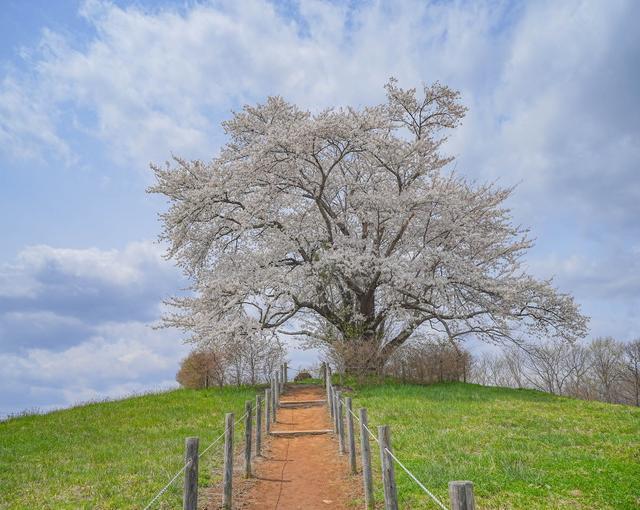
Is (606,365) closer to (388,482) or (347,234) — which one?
(347,234)

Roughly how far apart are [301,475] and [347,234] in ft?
55.8

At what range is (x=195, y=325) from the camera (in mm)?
26438

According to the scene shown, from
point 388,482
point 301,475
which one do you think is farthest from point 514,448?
point 388,482

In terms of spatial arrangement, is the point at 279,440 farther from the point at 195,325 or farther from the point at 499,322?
the point at 499,322

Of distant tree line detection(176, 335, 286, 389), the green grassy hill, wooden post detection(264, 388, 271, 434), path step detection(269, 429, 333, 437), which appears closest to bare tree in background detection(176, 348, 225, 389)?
distant tree line detection(176, 335, 286, 389)

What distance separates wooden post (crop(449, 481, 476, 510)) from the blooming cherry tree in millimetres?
19915

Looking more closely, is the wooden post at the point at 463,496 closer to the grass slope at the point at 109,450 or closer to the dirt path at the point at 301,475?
the dirt path at the point at 301,475

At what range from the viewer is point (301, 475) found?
41.3 feet

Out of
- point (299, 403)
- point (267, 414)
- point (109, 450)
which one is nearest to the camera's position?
point (109, 450)

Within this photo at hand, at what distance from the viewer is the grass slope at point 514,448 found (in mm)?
9242

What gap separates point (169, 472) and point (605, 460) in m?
9.14

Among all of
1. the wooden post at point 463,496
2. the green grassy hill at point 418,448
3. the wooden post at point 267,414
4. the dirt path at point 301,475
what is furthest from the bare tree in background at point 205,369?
the wooden post at point 463,496

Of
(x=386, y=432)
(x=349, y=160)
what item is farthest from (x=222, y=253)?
(x=386, y=432)

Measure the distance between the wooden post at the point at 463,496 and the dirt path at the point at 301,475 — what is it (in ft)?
20.4
